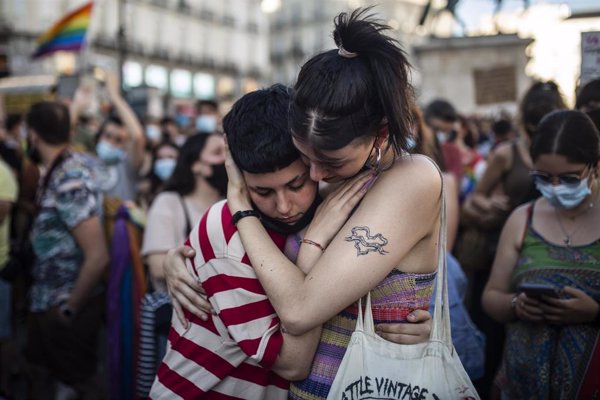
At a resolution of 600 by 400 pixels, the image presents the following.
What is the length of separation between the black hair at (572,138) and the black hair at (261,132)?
1.41 m

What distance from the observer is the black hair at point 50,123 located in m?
5.09

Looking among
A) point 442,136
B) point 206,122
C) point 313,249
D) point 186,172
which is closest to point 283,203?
point 313,249

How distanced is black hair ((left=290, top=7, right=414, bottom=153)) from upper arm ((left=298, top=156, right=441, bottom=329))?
0.17m

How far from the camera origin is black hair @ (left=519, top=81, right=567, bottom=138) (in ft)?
15.3

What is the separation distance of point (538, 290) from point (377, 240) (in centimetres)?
116

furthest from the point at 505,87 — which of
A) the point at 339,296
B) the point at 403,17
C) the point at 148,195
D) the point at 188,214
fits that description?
the point at 403,17

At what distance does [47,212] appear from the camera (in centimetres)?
474

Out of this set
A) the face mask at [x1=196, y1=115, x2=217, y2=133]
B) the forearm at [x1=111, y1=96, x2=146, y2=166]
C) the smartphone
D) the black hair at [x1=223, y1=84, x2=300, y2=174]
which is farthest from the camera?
the face mask at [x1=196, y1=115, x2=217, y2=133]

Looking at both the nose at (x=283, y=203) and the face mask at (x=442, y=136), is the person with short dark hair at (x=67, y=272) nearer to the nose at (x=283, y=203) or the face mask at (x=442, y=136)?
the nose at (x=283, y=203)

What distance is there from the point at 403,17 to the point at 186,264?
94870 millimetres

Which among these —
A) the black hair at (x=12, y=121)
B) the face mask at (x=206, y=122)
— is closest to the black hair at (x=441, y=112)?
the face mask at (x=206, y=122)

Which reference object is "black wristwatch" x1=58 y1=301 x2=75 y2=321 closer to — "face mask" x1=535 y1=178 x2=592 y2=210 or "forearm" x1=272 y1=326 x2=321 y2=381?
"forearm" x1=272 y1=326 x2=321 y2=381

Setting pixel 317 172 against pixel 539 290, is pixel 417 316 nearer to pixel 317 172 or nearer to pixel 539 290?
pixel 317 172

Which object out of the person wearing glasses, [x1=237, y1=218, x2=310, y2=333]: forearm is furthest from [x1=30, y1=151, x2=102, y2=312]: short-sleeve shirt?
the person wearing glasses
